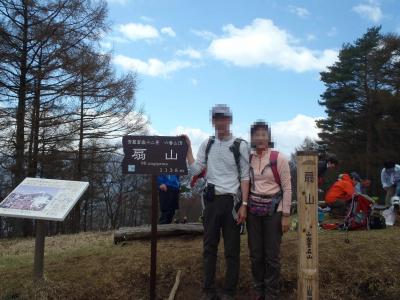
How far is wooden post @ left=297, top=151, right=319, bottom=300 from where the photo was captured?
4383mm

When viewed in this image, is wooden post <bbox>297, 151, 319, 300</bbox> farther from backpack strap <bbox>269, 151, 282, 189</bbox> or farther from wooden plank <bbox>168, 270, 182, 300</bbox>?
wooden plank <bbox>168, 270, 182, 300</bbox>

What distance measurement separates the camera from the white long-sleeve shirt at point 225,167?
4.95 meters

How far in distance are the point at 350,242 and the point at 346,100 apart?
103ft

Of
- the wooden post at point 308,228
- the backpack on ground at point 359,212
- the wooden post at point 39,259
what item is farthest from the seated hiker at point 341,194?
the wooden post at point 39,259

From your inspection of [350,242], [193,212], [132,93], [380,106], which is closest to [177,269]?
[350,242]

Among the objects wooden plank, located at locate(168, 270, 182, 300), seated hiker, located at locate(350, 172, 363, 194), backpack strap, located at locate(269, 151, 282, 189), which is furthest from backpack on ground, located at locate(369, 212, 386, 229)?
backpack strap, located at locate(269, 151, 282, 189)

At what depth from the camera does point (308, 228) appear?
4402 millimetres

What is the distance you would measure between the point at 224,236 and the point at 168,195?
3.65m

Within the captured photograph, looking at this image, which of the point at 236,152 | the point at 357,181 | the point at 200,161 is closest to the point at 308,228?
Answer: the point at 236,152

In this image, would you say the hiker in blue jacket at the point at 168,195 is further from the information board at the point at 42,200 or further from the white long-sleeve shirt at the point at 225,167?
the white long-sleeve shirt at the point at 225,167

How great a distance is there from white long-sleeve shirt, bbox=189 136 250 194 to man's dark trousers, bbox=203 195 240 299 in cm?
12

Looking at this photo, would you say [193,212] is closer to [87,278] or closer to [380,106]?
[380,106]

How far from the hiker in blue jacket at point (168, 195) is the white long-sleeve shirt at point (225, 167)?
329 cm

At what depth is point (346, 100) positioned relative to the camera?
36.6 m
